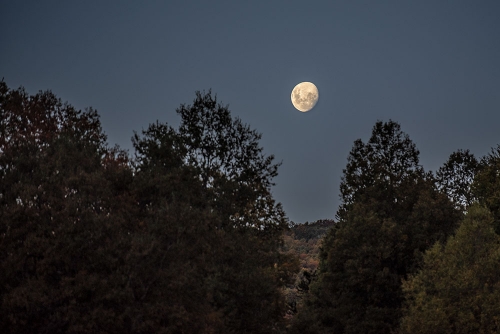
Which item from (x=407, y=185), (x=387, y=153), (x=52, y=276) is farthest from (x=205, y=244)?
(x=387, y=153)

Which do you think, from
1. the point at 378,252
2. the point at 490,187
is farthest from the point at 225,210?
the point at 490,187

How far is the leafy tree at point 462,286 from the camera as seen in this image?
100 feet

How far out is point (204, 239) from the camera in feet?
81.0

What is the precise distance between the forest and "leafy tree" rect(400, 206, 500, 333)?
0.09 metres

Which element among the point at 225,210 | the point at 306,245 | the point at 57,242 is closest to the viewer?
the point at 57,242

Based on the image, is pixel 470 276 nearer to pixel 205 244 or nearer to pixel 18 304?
pixel 205 244

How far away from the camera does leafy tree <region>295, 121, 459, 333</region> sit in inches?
1564

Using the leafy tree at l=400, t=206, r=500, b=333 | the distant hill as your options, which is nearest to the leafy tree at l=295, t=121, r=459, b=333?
the leafy tree at l=400, t=206, r=500, b=333

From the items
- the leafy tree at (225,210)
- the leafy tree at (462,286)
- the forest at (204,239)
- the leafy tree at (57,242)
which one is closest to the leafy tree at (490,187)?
the forest at (204,239)

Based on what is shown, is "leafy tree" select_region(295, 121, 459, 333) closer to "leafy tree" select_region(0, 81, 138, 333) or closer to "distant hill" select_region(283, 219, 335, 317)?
"leafy tree" select_region(0, 81, 138, 333)

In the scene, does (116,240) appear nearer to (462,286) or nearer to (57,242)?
(57,242)

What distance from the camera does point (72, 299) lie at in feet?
68.5

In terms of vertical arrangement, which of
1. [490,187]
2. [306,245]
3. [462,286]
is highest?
[306,245]

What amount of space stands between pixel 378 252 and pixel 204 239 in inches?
792
